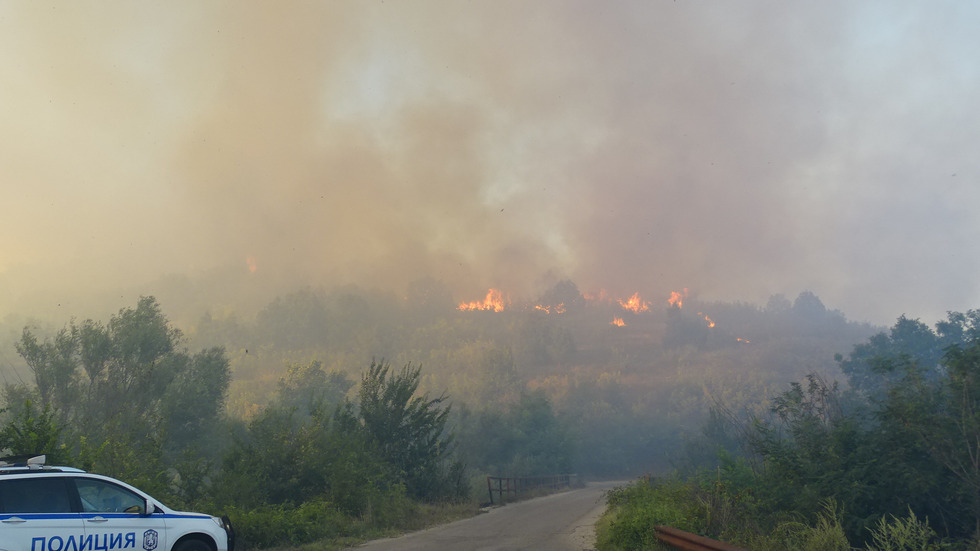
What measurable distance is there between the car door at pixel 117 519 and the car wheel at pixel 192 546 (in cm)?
24

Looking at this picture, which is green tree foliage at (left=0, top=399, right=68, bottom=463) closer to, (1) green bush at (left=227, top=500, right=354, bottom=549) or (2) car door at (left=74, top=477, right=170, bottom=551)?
(1) green bush at (left=227, top=500, right=354, bottom=549)

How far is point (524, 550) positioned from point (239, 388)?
20972cm

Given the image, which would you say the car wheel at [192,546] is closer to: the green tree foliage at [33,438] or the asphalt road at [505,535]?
the green tree foliage at [33,438]

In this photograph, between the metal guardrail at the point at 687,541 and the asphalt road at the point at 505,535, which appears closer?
the metal guardrail at the point at 687,541

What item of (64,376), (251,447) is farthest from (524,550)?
(64,376)

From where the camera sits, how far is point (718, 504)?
506 inches

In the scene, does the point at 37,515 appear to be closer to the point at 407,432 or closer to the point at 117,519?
the point at 117,519

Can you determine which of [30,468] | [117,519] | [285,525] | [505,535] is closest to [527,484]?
[505,535]

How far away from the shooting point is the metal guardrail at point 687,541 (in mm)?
8914

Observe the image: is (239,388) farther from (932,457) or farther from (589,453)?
(932,457)

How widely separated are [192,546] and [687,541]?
8606mm

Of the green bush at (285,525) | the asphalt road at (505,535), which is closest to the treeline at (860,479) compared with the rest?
the asphalt road at (505,535)

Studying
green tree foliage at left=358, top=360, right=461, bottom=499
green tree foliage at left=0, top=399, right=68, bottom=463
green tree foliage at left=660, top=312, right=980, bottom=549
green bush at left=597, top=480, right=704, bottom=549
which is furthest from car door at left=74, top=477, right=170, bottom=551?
green tree foliage at left=358, top=360, right=461, bottom=499

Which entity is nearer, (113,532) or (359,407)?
(113,532)
